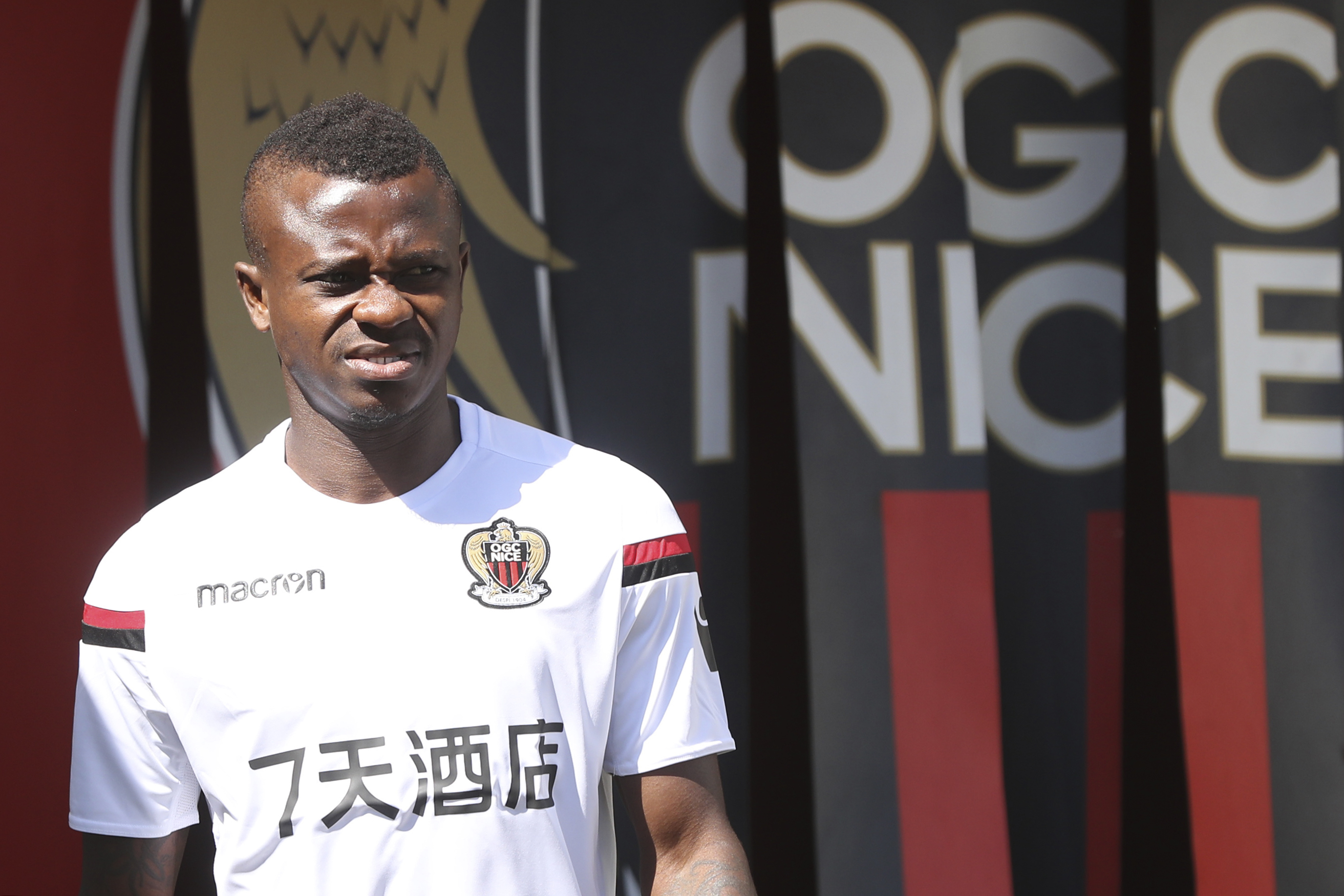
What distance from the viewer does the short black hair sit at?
101cm

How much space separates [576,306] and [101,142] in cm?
86

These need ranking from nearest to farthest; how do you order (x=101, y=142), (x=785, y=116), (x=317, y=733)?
1. (x=317, y=733)
2. (x=101, y=142)
3. (x=785, y=116)

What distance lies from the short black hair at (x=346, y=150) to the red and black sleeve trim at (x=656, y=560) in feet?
1.19

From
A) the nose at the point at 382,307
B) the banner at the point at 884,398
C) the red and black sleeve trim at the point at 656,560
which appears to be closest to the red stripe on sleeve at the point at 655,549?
the red and black sleeve trim at the point at 656,560

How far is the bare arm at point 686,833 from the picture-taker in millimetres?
998

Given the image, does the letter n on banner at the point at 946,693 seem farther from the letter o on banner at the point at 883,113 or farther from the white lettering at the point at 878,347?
the letter o on banner at the point at 883,113

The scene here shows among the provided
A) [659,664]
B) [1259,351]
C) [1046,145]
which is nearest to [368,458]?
[659,664]

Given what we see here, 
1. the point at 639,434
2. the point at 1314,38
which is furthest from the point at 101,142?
the point at 1314,38

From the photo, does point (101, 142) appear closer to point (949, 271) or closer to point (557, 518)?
point (557, 518)

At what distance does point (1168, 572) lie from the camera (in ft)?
6.79

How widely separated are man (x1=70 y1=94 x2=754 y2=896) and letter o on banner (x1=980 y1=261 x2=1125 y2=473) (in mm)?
1245

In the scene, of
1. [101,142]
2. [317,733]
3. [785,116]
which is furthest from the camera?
[785,116]

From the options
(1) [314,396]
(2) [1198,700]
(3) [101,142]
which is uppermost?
(3) [101,142]

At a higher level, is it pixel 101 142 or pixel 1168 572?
pixel 101 142
